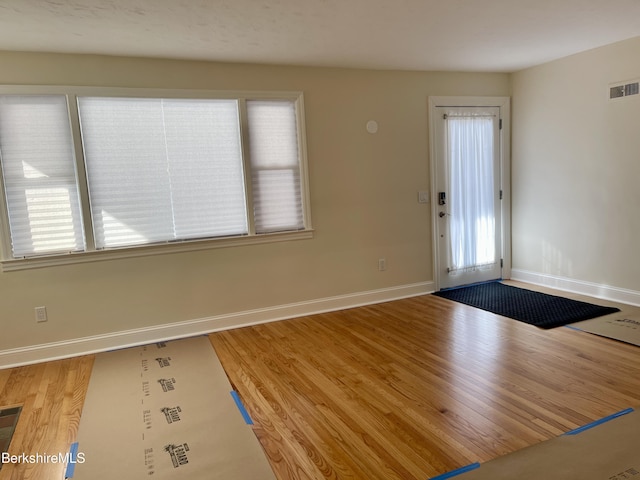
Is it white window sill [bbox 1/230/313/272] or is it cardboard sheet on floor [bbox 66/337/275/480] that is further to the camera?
white window sill [bbox 1/230/313/272]

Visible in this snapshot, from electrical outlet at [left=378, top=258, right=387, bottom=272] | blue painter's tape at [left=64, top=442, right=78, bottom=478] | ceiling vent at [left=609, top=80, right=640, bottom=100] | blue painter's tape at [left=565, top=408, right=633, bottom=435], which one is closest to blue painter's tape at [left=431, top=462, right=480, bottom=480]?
blue painter's tape at [left=565, top=408, right=633, bottom=435]

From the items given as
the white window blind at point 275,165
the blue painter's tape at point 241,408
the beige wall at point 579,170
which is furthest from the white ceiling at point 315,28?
the blue painter's tape at point 241,408

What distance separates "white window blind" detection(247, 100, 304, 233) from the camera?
4.22 metres

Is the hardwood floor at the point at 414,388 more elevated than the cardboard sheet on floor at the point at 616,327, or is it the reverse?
the cardboard sheet on floor at the point at 616,327

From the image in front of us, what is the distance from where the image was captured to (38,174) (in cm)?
354

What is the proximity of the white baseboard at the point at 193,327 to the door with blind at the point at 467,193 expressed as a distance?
0.49 metres

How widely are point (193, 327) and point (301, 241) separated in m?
1.34

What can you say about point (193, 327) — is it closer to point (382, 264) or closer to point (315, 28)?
point (382, 264)

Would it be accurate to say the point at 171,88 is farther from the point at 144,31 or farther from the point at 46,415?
the point at 46,415

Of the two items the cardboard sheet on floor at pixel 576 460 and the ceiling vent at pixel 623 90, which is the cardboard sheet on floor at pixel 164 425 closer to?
the cardboard sheet on floor at pixel 576 460

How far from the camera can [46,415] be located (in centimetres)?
274

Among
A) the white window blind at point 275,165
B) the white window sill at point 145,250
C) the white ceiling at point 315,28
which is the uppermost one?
the white ceiling at point 315,28

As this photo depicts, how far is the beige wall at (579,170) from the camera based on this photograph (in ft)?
13.7

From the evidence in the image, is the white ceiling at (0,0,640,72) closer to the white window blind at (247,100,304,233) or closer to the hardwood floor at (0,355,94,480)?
the white window blind at (247,100,304,233)
